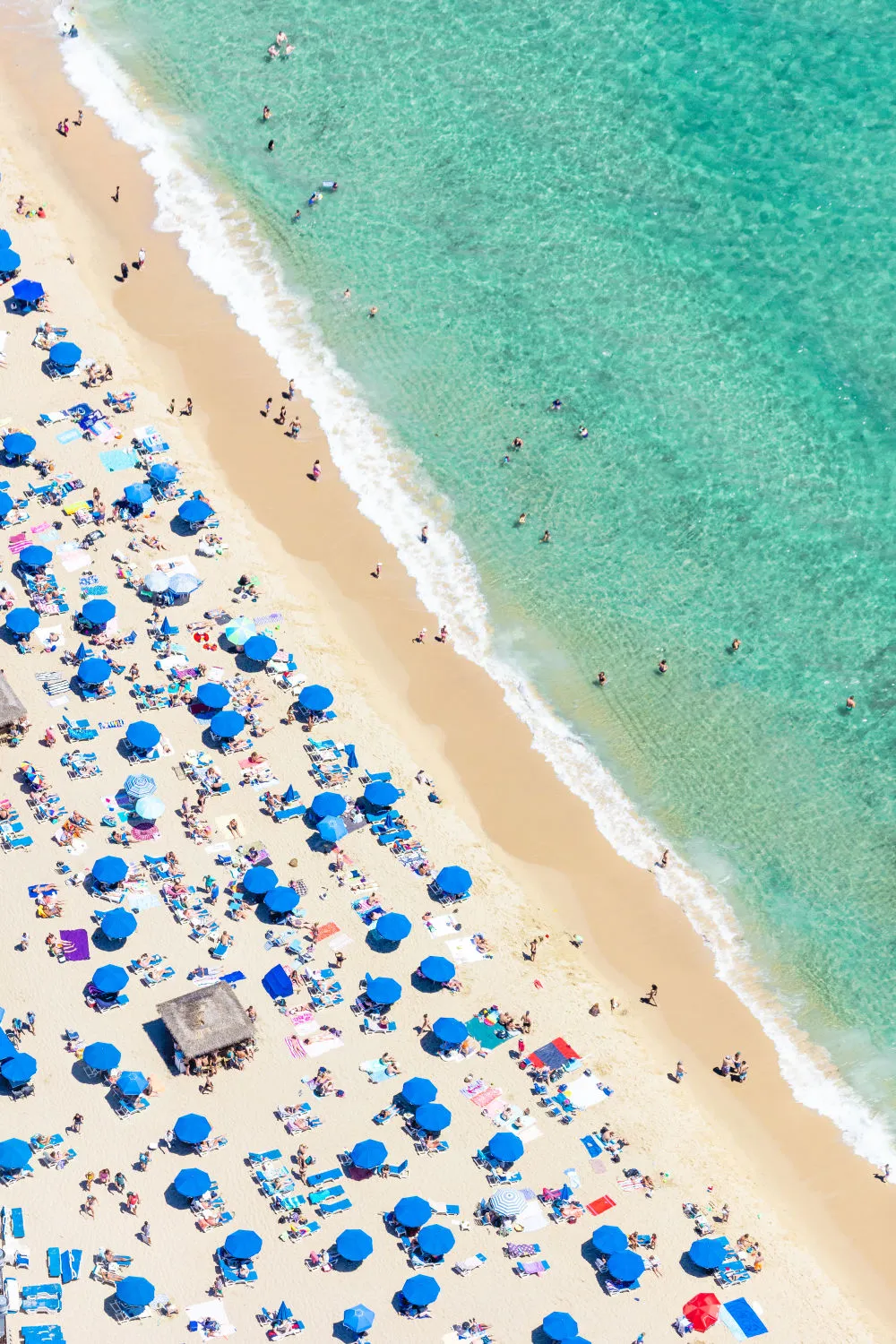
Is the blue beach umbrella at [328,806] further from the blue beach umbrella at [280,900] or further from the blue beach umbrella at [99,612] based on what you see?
the blue beach umbrella at [99,612]

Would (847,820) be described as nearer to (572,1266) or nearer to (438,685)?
(438,685)

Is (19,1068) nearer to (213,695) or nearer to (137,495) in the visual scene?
(213,695)

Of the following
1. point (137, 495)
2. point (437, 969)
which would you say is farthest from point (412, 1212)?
point (137, 495)

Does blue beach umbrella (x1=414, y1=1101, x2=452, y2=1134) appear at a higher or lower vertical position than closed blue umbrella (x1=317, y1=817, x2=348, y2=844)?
lower

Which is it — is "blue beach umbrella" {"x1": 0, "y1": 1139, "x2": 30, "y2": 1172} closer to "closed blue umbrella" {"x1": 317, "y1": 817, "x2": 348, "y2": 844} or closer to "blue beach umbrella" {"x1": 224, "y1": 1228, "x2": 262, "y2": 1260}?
"blue beach umbrella" {"x1": 224, "y1": 1228, "x2": 262, "y2": 1260}

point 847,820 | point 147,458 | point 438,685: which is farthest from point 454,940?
point 147,458

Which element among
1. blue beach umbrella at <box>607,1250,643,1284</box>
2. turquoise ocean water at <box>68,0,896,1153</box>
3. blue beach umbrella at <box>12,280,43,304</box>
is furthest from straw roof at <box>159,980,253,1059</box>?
blue beach umbrella at <box>12,280,43,304</box>
